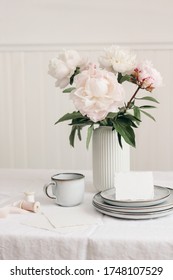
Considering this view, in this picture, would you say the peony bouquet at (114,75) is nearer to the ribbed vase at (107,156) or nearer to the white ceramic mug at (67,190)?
the ribbed vase at (107,156)

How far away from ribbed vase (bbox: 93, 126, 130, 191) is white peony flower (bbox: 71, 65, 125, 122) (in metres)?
0.15

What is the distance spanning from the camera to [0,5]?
7.37 ft

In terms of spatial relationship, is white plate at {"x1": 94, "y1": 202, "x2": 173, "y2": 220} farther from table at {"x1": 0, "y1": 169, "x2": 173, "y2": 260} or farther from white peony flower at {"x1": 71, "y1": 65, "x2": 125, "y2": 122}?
white peony flower at {"x1": 71, "y1": 65, "x2": 125, "y2": 122}

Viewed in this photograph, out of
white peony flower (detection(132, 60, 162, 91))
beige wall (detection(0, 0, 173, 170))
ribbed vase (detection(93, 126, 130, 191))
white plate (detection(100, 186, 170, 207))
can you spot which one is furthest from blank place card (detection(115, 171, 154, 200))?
beige wall (detection(0, 0, 173, 170))

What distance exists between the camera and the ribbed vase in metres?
1.20

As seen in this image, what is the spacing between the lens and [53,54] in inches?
86.9

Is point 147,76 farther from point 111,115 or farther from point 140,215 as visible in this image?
point 140,215

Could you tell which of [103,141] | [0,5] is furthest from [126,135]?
[0,5]

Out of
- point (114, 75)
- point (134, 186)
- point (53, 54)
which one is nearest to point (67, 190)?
point (134, 186)

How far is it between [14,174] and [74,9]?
3.44 ft

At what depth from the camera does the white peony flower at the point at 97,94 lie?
1034mm

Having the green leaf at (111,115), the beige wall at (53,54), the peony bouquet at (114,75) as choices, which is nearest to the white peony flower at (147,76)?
the peony bouquet at (114,75)

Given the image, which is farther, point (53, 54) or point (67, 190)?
point (53, 54)

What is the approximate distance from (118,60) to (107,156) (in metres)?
0.27
